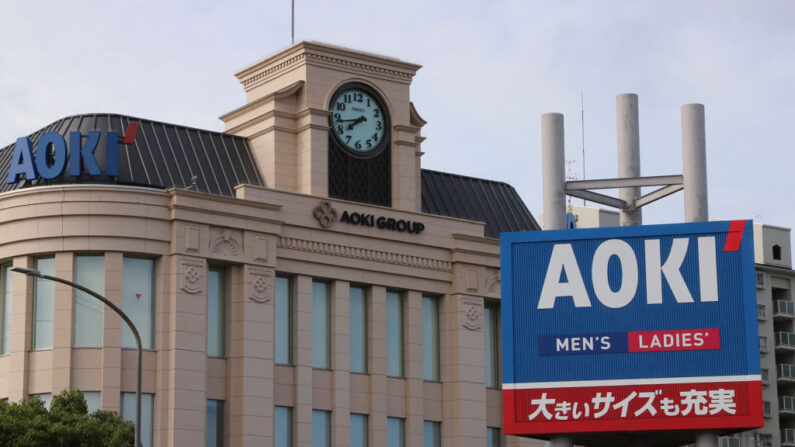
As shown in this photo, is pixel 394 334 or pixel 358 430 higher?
pixel 394 334

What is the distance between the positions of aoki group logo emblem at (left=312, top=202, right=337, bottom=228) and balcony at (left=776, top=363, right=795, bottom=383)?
192 ft

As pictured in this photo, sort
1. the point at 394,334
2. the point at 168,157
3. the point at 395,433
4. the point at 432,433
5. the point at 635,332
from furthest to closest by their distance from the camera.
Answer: the point at 432,433
the point at 394,334
the point at 395,433
the point at 168,157
the point at 635,332

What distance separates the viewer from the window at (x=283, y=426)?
67938mm

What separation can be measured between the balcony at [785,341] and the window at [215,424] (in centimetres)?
6342

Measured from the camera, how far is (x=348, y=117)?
241ft

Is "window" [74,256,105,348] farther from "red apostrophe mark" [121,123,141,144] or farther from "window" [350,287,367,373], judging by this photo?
"window" [350,287,367,373]

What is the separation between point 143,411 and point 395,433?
41.3ft

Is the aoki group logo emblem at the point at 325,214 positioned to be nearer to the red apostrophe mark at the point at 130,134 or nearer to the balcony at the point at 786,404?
the red apostrophe mark at the point at 130,134

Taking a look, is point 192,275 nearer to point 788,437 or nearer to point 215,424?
point 215,424

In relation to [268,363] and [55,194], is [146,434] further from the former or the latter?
[55,194]

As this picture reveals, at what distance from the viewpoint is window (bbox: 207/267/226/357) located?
67062 mm

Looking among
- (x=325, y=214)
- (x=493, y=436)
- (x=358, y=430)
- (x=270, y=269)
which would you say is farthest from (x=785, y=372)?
(x=270, y=269)

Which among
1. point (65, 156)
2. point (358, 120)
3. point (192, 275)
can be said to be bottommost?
point (192, 275)

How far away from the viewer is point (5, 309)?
67.0 m
